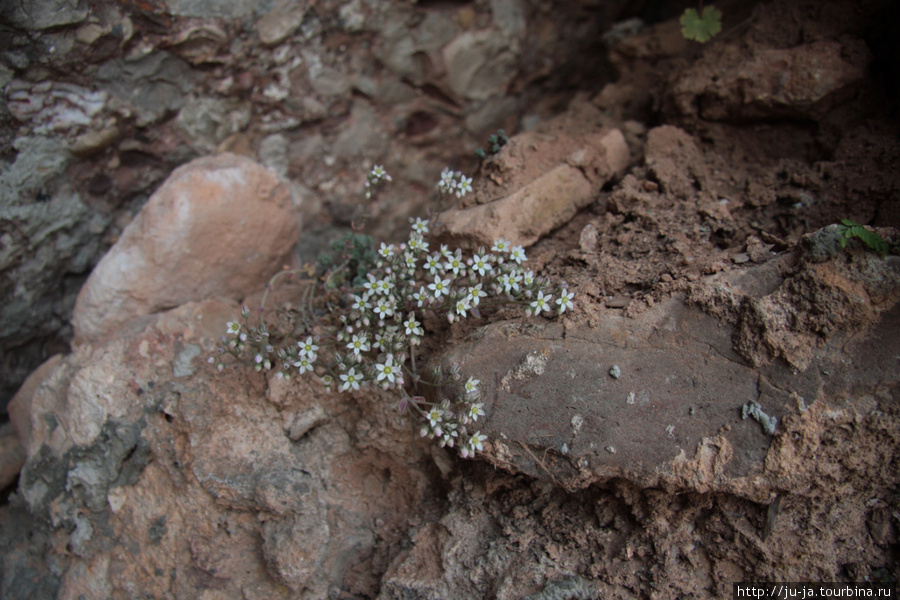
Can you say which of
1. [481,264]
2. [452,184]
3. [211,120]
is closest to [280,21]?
A: [211,120]

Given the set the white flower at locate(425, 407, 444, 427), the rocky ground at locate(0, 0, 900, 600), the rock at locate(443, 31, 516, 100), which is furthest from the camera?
the rock at locate(443, 31, 516, 100)

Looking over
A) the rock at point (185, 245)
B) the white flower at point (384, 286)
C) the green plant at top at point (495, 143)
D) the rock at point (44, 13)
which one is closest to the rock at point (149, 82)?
the rock at point (44, 13)

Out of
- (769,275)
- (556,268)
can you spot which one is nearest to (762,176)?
(769,275)

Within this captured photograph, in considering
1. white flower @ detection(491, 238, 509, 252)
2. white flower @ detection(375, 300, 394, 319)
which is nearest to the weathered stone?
white flower @ detection(491, 238, 509, 252)

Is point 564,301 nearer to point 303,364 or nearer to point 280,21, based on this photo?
point 303,364

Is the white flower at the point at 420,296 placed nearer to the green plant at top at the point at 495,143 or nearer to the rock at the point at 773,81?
the green plant at top at the point at 495,143

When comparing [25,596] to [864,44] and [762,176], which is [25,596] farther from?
[864,44]

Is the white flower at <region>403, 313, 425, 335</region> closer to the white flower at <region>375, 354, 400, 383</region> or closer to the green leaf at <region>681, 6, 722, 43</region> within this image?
the white flower at <region>375, 354, 400, 383</region>
